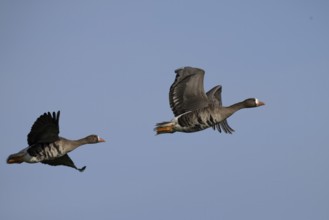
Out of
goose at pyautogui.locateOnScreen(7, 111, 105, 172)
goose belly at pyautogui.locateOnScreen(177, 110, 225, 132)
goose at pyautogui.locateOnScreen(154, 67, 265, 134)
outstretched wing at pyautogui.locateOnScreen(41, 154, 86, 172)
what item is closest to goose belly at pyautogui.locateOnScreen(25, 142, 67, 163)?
goose at pyautogui.locateOnScreen(7, 111, 105, 172)

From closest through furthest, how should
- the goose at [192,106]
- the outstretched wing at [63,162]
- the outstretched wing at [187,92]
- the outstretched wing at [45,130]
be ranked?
the outstretched wing at [45,130] < the goose at [192,106] < the outstretched wing at [187,92] < the outstretched wing at [63,162]

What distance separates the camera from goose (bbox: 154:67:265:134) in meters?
28.7

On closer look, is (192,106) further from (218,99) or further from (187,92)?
(218,99)

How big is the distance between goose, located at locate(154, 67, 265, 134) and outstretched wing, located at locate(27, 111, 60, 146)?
342 cm

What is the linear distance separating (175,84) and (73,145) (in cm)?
408

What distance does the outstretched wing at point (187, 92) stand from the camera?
2911cm

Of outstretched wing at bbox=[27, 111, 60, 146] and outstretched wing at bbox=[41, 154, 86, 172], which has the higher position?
outstretched wing at bbox=[27, 111, 60, 146]

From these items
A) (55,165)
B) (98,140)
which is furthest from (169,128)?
(55,165)

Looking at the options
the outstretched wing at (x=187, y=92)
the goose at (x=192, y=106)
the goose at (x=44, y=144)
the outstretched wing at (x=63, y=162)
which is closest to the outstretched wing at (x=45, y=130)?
the goose at (x=44, y=144)

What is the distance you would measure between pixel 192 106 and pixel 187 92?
545 mm

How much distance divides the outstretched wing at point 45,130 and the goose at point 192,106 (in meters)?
3.42

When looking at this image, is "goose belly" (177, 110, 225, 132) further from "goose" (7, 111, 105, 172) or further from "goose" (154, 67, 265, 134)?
"goose" (7, 111, 105, 172)

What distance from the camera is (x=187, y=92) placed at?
29516mm

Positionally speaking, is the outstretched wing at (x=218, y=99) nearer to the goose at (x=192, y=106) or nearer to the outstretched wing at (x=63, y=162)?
the goose at (x=192, y=106)
